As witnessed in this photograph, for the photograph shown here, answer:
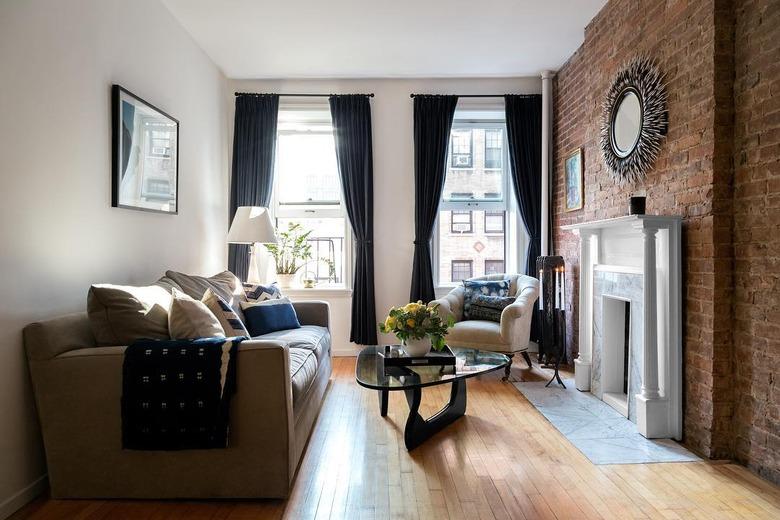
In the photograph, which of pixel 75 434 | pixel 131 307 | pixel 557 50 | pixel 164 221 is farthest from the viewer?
pixel 557 50

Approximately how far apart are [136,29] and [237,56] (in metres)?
1.47

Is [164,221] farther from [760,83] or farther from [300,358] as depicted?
[760,83]

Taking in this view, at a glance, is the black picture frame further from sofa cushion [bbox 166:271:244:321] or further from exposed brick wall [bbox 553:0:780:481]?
exposed brick wall [bbox 553:0:780:481]

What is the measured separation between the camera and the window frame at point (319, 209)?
5453mm

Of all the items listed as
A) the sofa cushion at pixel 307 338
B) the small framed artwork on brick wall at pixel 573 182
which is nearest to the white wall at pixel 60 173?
the sofa cushion at pixel 307 338

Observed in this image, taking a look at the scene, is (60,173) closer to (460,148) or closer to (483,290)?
(483,290)

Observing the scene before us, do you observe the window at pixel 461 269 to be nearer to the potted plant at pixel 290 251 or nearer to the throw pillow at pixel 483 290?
the throw pillow at pixel 483 290

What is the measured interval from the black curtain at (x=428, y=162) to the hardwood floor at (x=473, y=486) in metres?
2.38

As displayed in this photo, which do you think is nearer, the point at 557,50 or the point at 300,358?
the point at 300,358

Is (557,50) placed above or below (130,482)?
above

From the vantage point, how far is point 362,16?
3.96 metres

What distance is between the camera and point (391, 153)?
5.37 m

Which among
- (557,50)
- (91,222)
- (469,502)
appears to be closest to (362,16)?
(557,50)

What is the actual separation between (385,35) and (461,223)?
2.14 meters
